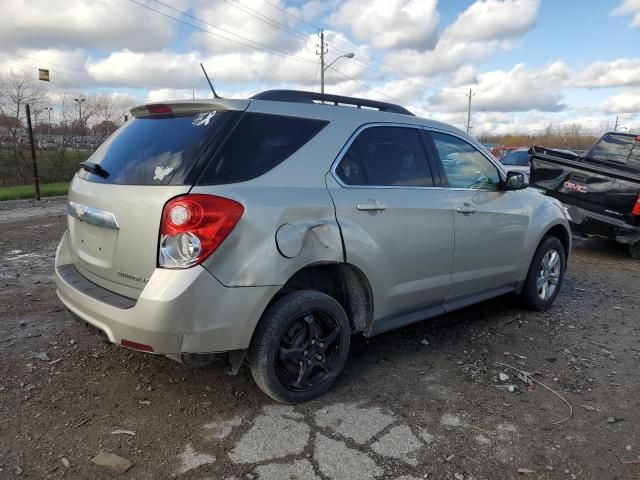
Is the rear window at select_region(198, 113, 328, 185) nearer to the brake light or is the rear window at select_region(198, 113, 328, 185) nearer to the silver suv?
the silver suv

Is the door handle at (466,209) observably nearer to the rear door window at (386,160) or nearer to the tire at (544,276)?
the rear door window at (386,160)

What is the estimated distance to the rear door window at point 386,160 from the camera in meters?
3.33

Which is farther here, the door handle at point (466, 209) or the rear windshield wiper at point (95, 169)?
the door handle at point (466, 209)

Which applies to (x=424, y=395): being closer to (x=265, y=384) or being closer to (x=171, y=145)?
(x=265, y=384)

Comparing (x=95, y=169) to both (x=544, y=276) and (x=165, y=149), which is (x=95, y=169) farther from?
(x=544, y=276)

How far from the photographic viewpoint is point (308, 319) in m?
3.09

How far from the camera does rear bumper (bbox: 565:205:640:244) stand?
23.7 feet

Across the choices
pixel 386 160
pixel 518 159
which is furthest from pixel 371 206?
pixel 518 159

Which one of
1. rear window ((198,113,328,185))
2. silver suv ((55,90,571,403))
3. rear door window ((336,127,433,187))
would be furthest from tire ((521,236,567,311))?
rear window ((198,113,328,185))

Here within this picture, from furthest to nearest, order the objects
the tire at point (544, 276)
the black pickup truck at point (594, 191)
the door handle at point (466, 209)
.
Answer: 1. the black pickup truck at point (594, 191)
2. the tire at point (544, 276)
3. the door handle at point (466, 209)

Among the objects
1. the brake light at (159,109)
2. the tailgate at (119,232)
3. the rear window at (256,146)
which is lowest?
the tailgate at (119,232)

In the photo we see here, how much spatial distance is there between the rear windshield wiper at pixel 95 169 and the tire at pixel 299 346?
1.30 meters

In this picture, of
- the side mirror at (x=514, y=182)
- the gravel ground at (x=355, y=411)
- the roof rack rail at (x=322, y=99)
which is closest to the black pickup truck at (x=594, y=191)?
the gravel ground at (x=355, y=411)

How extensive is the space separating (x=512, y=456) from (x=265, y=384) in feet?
4.46
